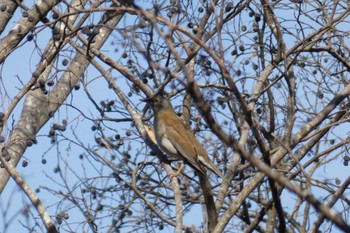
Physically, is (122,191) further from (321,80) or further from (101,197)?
(321,80)

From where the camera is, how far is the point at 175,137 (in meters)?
8.61

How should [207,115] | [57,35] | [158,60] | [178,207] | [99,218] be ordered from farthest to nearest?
1. [99,218]
2. [158,60]
3. [57,35]
4. [178,207]
5. [207,115]

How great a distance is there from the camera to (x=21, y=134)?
8.92 meters

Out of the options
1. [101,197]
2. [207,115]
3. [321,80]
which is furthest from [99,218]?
[207,115]

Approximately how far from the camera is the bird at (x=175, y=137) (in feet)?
26.8

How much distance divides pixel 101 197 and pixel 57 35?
8.89 ft

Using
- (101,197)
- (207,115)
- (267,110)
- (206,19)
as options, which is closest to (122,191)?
(101,197)

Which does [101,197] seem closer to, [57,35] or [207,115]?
[57,35]

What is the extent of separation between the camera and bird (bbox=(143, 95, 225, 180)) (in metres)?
8.16

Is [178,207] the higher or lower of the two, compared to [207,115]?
higher

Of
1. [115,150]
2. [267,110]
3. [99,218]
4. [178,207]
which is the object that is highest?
[267,110]

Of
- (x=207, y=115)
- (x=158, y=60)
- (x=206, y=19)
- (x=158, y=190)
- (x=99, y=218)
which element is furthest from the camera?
(x=158, y=190)

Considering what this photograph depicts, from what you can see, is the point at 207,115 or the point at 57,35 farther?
the point at 57,35

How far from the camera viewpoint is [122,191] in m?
8.87
